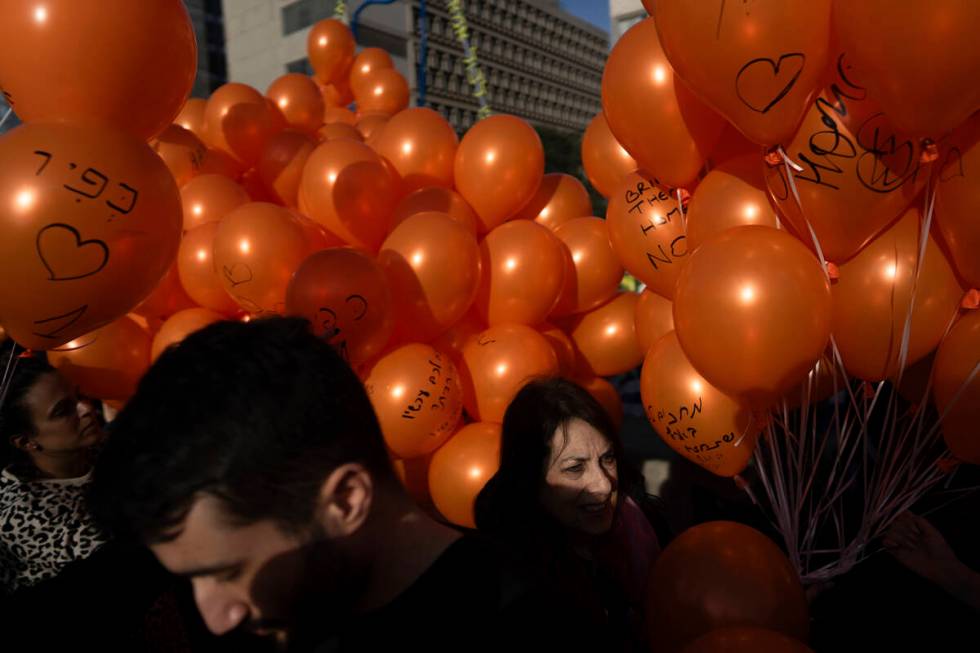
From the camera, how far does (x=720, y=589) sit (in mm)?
1441

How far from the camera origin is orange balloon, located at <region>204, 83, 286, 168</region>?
153 inches

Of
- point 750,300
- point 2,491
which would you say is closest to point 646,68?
point 750,300

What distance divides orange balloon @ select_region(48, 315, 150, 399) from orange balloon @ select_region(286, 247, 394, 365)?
1092 mm

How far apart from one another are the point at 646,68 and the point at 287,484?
1.54 m

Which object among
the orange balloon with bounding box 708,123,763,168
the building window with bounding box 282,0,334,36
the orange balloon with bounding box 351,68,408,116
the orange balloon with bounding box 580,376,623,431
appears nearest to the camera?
the orange balloon with bounding box 708,123,763,168

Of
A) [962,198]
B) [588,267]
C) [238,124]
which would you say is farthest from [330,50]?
[962,198]

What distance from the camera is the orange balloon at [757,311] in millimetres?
1500

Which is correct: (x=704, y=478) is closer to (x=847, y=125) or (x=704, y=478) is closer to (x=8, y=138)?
(x=847, y=125)

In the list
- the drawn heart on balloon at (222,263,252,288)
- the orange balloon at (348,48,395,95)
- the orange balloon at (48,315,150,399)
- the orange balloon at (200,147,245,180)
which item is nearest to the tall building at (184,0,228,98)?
the orange balloon at (348,48,395,95)

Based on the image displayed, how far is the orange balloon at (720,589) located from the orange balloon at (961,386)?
0.57 metres

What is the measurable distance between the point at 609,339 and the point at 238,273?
5.83ft

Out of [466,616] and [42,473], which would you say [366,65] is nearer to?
[42,473]

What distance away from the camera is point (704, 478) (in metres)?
3.82

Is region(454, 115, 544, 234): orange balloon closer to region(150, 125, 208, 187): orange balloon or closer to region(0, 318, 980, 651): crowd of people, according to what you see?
region(150, 125, 208, 187): orange balloon
